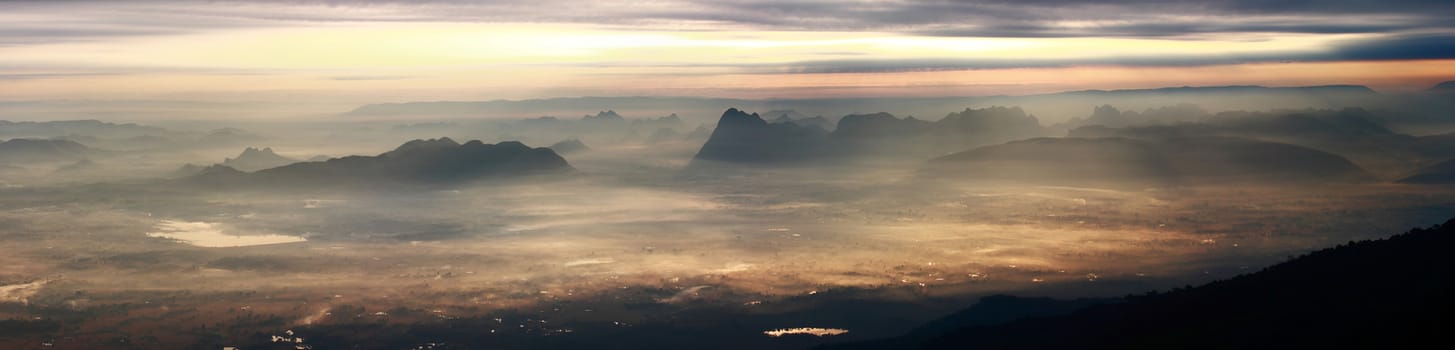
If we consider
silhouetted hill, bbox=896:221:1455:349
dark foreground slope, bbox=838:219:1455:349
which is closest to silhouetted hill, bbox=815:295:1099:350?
silhouetted hill, bbox=896:221:1455:349

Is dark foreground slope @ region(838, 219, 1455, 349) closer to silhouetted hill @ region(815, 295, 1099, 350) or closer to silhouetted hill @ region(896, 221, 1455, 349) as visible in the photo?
silhouetted hill @ region(896, 221, 1455, 349)

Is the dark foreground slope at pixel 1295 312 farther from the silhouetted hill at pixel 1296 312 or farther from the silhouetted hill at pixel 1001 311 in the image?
the silhouetted hill at pixel 1001 311

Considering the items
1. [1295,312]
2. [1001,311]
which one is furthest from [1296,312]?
[1001,311]

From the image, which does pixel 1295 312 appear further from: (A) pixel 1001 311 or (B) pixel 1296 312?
(A) pixel 1001 311

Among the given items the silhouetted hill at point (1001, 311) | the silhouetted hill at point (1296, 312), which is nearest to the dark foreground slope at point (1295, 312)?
the silhouetted hill at point (1296, 312)

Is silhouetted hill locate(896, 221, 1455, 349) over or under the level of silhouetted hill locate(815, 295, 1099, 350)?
over

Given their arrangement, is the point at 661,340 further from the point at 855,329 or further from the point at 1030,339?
the point at 1030,339
